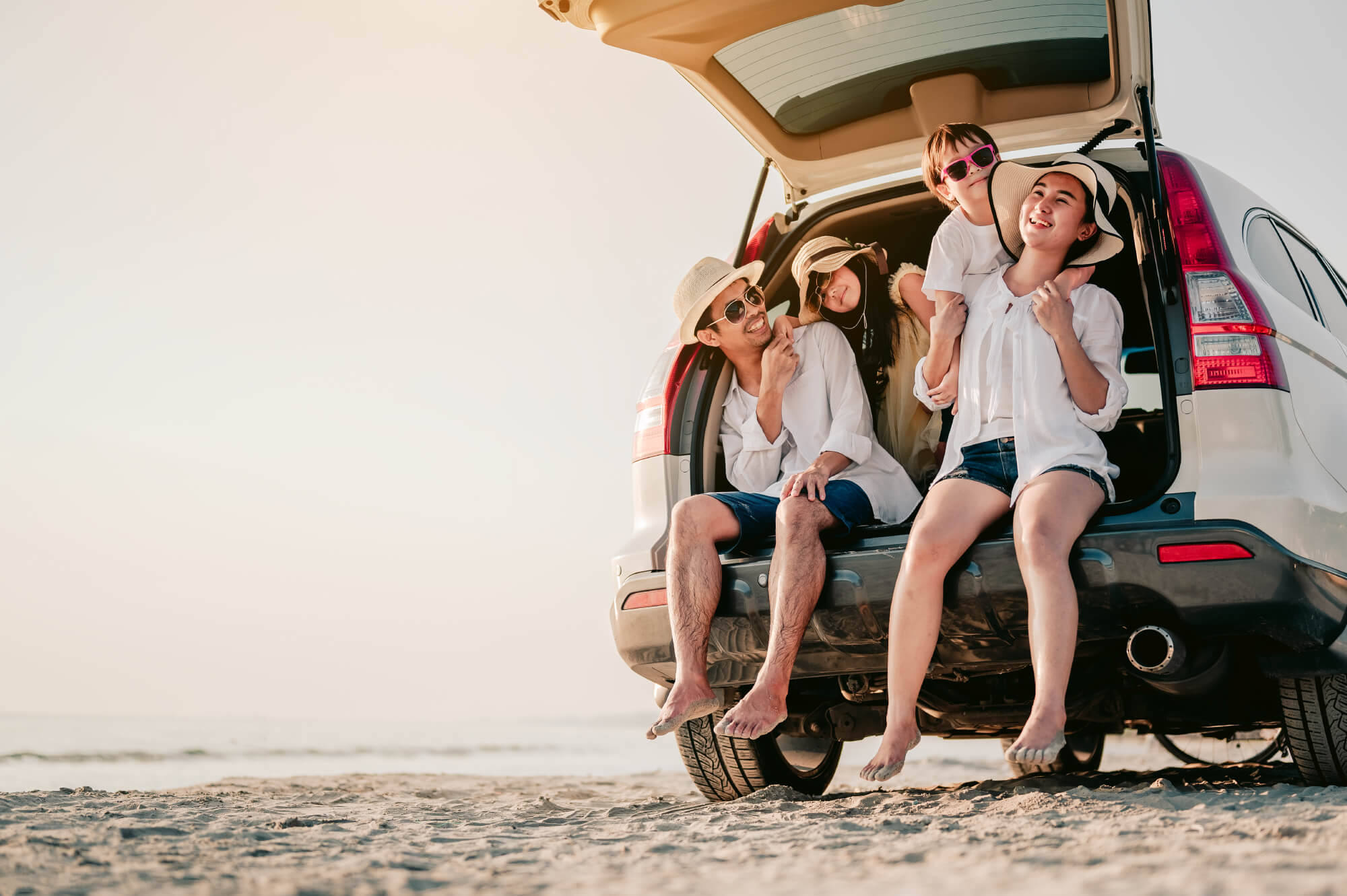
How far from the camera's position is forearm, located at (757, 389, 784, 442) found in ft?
11.4

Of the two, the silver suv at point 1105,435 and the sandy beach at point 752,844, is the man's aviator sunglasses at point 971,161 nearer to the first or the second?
the silver suv at point 1105,435

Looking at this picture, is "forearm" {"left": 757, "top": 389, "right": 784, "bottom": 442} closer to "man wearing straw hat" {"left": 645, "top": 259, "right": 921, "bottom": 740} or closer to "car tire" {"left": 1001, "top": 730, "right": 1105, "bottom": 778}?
"man wearing straw hat" {"left": 645, "top": 259, "right": 921, "bottom": 740}

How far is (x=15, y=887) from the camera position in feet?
5.89

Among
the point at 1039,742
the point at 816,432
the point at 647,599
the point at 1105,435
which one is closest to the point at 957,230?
the point at 816,432

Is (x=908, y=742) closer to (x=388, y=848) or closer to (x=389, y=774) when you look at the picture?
(x=388, y=848)

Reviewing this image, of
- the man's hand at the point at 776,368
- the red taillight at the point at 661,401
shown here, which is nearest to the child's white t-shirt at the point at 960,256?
the man's hand at the point at 776,368

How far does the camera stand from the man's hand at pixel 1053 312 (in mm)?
2930

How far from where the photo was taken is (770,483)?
3.53 m

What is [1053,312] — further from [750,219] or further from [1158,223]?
[750,219]

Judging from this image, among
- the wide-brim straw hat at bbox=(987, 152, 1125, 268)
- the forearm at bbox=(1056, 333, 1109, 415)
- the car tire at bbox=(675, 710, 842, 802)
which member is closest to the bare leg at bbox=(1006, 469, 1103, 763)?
the forearm at bbox=(1056, 333, 1109, 415)

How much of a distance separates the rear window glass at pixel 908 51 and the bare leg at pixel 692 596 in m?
1.47

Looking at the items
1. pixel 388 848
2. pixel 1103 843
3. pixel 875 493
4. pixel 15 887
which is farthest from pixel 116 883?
pixel 875 493

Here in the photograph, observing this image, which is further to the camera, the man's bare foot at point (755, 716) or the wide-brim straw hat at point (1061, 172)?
the wide-brim straw hat at point (1061, 172)

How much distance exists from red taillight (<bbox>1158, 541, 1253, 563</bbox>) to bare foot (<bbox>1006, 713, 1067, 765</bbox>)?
1.43 ft
